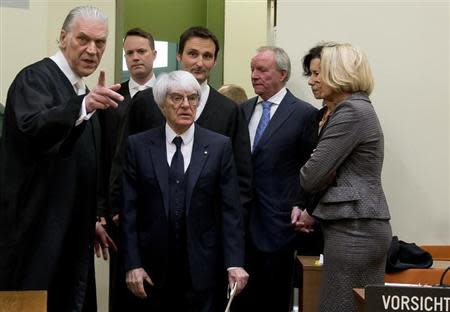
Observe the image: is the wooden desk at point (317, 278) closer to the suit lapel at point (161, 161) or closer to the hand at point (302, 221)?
the hand at point (302, 221)

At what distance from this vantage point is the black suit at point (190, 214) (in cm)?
344

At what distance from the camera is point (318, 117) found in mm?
4281

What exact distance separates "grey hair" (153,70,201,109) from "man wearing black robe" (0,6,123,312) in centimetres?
38

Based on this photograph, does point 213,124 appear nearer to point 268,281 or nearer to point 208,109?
point 208,109

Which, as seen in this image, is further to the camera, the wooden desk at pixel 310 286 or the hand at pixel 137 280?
the wooden desk at pixel 310 286

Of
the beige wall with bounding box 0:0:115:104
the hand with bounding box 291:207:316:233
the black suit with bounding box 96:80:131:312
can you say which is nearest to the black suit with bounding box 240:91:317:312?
the hand with bounding box 291:207:316:233

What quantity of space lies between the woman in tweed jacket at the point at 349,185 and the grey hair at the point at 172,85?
0.55 meters

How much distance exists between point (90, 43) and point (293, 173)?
142 centimetres

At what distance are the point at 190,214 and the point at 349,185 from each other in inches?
25.2

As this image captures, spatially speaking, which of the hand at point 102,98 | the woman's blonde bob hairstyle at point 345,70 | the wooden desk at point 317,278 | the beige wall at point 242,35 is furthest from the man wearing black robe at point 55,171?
the beige wall at point 242,35

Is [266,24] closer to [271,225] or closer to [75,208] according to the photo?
[271,225]

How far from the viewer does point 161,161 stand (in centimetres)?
349

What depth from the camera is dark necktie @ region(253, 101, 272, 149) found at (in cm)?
430

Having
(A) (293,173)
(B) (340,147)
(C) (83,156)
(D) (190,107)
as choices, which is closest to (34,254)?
(C) (83,156)
